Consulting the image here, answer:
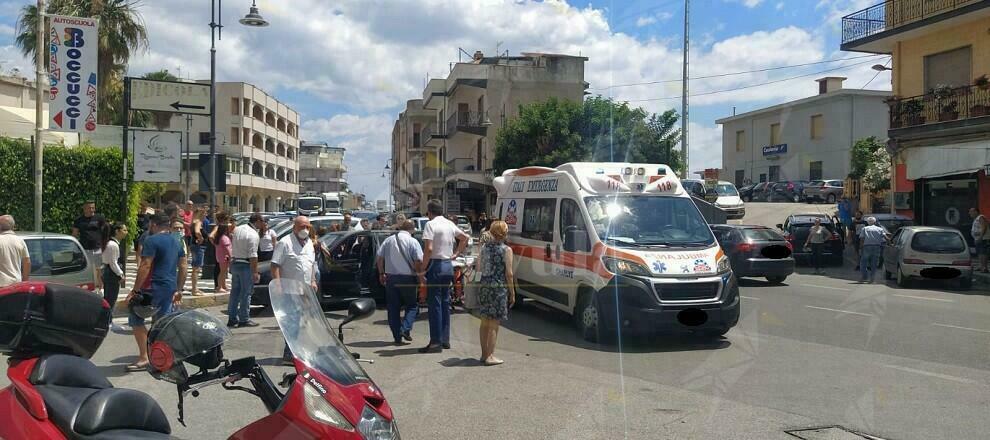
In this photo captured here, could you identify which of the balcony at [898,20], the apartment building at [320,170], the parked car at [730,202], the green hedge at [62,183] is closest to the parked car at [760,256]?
the balcony at [898,20]

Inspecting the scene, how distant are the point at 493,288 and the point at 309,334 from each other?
5158 mm

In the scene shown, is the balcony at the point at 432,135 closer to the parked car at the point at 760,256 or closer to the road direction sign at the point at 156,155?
the road direction sign at the point at 156,155

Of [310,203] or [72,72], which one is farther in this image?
[310,203]

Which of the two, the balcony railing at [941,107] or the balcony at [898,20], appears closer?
the balcony railing at [941,107]

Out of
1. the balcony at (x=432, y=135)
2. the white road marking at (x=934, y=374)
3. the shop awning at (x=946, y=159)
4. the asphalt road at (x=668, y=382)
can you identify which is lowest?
the asphalt road at (x=668, y=382)

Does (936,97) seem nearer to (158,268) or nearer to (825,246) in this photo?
(825,246)

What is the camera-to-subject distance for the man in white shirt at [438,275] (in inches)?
354

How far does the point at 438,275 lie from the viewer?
9.20 m

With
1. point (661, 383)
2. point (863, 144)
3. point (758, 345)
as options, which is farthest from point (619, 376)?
point (863, 144)

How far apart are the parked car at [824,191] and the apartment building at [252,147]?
32.5 meters

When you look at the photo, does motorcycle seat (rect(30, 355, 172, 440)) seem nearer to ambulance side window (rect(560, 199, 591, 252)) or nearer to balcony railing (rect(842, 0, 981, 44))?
ambulance side window (rect(560, 199, 591, 252))

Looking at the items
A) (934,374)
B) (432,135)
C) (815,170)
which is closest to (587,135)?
(815,170)

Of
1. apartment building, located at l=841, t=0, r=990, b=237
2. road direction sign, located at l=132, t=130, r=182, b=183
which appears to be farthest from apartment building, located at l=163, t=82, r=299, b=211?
apartment building, located at l=841, t=0, r=990, b=237

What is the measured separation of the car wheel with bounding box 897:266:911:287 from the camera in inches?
687
